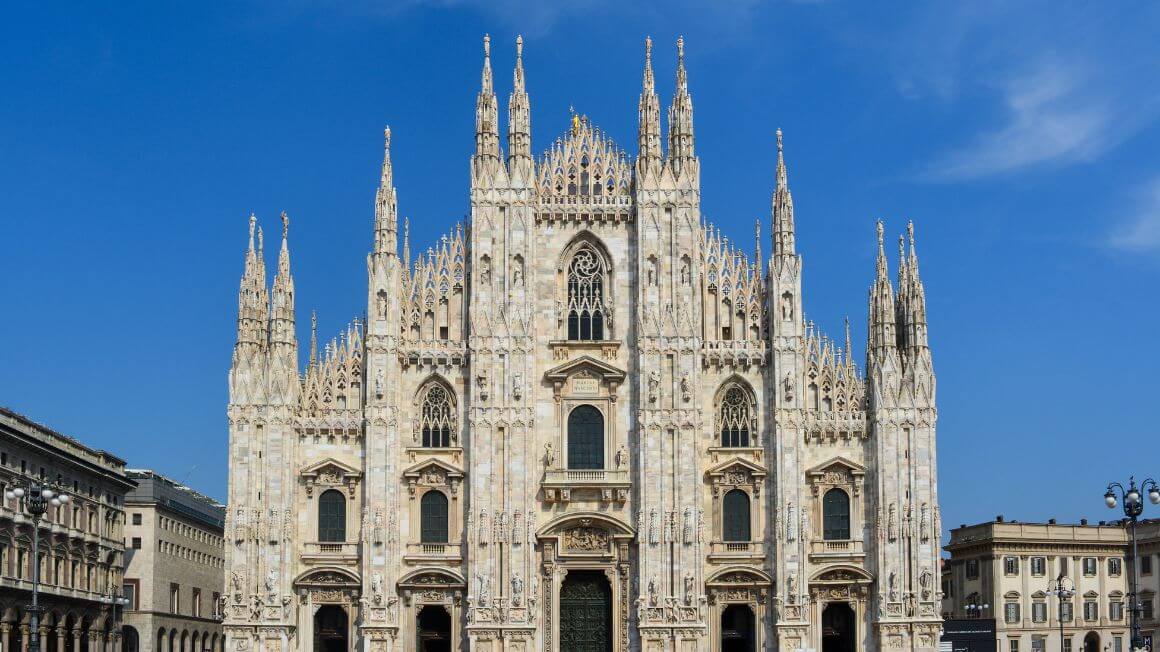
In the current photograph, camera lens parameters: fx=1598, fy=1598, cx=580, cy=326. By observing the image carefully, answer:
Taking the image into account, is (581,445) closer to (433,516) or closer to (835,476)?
(433,516)

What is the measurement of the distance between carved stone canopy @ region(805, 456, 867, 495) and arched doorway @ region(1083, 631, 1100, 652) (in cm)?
4593

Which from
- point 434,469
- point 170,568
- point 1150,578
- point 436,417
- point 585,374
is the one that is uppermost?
point 585,374

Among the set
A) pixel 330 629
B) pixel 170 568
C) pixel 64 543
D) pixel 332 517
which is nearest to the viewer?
pixel 330 629

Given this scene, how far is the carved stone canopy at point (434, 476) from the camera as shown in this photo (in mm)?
64312

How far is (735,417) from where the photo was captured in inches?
2589

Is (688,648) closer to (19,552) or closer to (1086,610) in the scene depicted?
(19,552)

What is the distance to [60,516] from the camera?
3155 inches

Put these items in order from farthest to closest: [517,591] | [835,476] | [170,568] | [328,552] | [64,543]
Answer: [170,568]
[64,543]
[835,476]
[328,552]
[517,591]

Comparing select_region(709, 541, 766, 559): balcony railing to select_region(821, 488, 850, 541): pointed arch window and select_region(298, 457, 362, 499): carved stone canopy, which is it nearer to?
select_region(821, 488, 850, 541): pointed arch window

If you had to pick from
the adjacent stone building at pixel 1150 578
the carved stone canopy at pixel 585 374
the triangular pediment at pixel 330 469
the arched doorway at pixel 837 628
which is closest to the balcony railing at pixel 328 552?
the triangular pediment at pixel 330 469

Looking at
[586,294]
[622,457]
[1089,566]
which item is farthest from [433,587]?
[1089,566]

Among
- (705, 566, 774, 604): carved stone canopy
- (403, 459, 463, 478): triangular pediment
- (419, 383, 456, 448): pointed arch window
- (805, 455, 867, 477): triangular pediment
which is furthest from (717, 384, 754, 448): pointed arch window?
(419, 383, 456, 448): pointed arch window

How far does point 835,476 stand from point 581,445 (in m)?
10.4

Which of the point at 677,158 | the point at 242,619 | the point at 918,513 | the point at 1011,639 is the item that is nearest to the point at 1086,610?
the point at 1011,639
